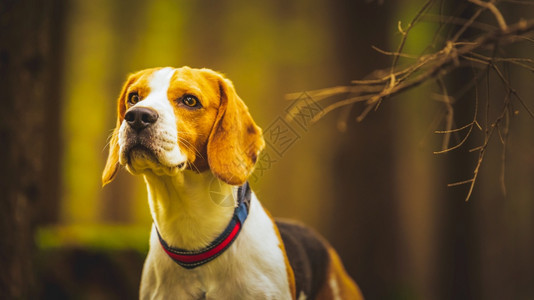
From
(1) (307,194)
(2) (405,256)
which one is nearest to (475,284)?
(2) (405,256)

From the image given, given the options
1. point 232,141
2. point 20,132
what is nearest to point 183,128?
point 232,141

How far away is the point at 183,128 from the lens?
2096 mm

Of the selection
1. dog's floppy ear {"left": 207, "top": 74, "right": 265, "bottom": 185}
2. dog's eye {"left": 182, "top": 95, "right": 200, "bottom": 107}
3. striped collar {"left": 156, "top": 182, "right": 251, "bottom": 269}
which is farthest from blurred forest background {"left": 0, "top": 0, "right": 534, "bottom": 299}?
dog's eye {"left": 182, "top": 95, "right": 200, "bottom": 107}

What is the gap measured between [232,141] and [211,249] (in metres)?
0.53

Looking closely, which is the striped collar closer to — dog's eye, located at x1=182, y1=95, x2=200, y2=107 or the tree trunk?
dog's eye, located at x1=182, y1=95, x2=200, y2=107

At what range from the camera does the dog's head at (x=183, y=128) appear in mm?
1957

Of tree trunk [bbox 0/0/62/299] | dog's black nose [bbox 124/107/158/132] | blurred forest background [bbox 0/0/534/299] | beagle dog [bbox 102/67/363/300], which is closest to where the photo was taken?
dog's black nose [bbox 124/107/158/132]

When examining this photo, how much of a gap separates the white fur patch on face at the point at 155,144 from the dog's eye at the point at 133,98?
0.53ft

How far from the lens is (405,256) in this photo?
6055 mm

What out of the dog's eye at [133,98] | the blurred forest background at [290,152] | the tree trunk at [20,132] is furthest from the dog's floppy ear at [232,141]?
the tree trunk at [20,132]

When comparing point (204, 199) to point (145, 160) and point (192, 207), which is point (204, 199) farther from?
point (145, 160)

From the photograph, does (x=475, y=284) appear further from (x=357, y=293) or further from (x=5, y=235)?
(x=5, y=235)

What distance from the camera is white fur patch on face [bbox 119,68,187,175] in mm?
1943

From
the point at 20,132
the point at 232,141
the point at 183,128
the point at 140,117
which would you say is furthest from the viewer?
the point at 20,132
